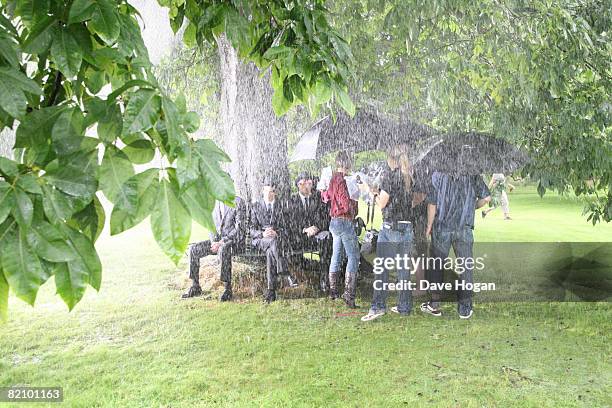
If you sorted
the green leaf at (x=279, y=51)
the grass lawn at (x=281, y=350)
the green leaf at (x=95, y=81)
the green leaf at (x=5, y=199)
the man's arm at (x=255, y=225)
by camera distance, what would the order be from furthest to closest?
1. the man's arm at (x=255, y=225)
2. the grass lawn at (x=281, y=350)
3. the green leaf at (x=279, y=51)
4. the green leaf at (x=95, y=81)
5. the green leaf at (x=5, y=199)

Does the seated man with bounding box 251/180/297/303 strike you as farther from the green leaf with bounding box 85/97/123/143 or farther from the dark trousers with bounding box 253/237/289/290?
the green leaf with bounding box 85/97/123/143

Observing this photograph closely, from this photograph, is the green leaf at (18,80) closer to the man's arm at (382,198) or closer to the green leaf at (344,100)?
the green leaf at (344,100)

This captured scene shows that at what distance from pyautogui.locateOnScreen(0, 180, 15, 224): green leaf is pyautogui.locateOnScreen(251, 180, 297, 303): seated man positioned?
2.26 meters

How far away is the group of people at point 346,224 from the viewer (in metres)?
2.90

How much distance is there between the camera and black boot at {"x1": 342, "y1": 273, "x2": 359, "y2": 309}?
2959 mm

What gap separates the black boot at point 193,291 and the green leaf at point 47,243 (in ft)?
7.55

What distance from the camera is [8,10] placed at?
39.0 inches

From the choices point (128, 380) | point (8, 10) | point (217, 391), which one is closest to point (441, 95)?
point (217, 391)

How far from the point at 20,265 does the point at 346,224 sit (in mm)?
2325

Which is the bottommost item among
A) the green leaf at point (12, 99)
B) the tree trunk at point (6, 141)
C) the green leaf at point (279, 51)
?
the green leaf at point (12, 99)

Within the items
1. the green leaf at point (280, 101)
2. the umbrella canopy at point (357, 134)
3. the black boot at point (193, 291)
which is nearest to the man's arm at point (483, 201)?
the umbrella canopy at point (357, 134)

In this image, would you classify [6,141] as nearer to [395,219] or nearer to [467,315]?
[395,219]

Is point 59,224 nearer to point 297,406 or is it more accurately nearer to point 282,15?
point 282,15

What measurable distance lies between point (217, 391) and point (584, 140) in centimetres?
200
